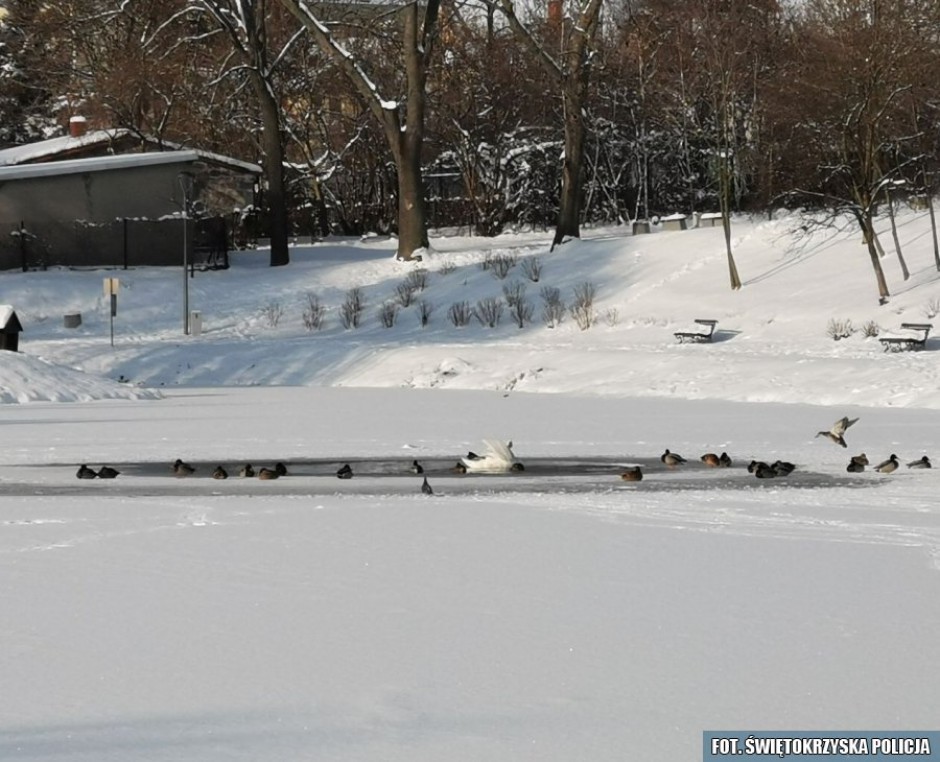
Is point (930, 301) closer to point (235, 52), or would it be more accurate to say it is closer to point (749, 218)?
point (749, 218)

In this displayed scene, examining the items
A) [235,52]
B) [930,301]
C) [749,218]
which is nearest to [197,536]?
[930,301]

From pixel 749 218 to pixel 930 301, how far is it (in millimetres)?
14436

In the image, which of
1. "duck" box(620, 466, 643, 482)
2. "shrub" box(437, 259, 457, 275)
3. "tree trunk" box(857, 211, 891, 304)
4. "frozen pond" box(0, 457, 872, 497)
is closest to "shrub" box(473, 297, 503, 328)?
"shrub" box(437, 259, 457, 275)

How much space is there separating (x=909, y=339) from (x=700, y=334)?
5.13 metres

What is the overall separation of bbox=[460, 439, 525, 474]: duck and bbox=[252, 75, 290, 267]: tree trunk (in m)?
34.2

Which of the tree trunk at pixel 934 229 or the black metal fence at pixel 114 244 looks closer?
the tree trunk at pixel 934 229

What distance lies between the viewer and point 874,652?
8164 millimetres

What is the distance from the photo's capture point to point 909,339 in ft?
100

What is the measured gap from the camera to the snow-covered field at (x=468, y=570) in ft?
23.3

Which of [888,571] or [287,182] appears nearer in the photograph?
[888,571]

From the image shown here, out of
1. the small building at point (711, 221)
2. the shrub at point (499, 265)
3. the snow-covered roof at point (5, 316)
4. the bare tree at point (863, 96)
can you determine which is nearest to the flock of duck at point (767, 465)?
the bare tree at point (863, 96)

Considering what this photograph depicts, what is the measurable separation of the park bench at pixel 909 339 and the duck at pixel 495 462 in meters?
15.2

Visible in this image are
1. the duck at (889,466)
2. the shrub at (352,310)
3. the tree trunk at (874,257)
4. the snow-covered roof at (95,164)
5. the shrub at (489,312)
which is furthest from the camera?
the snow-covered roof at (95,164)

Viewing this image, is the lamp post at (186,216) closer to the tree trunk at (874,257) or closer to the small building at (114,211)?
the small building at (114,211)
